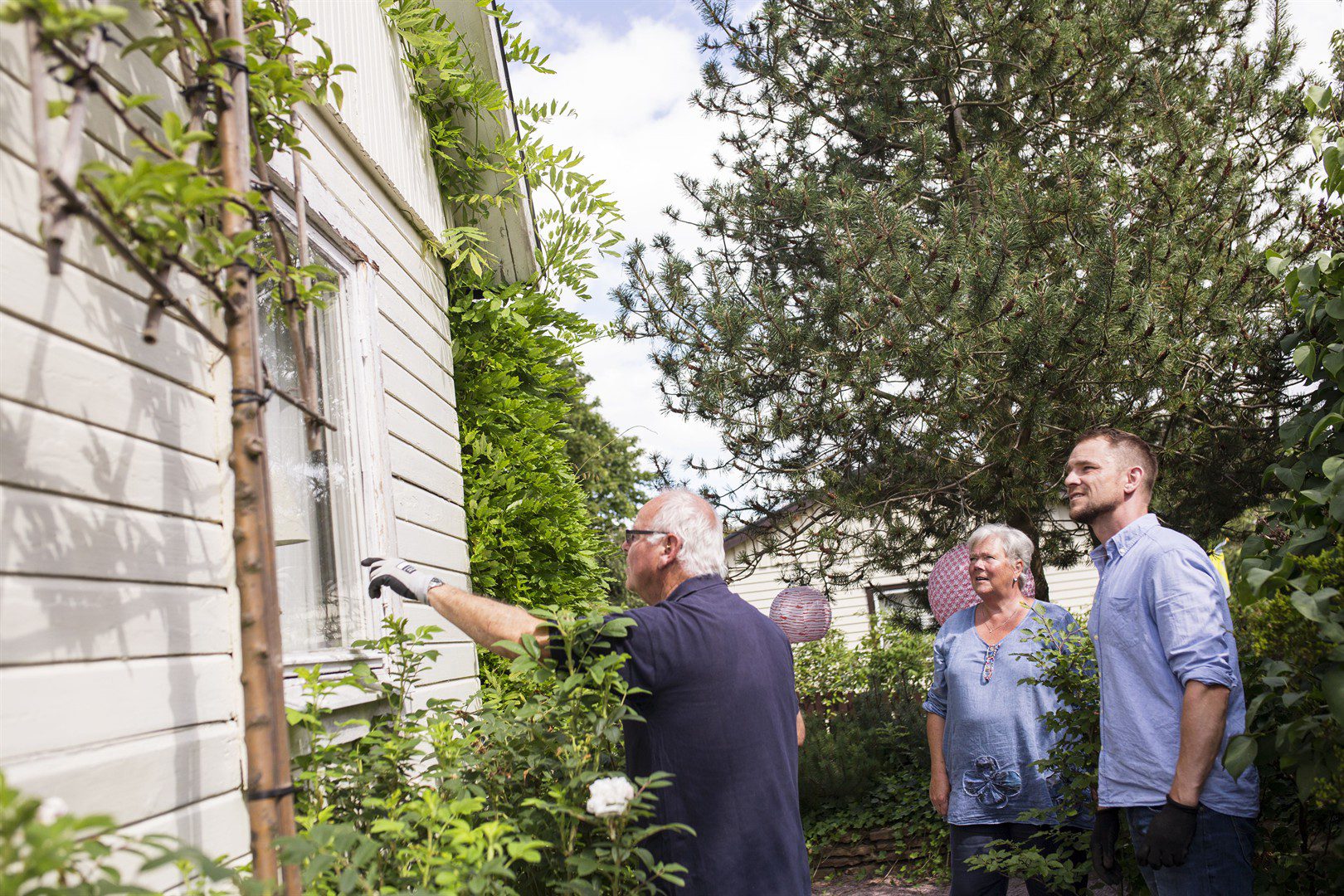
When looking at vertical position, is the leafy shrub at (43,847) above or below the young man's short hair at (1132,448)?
below

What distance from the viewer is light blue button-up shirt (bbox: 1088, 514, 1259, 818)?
2.76 metres

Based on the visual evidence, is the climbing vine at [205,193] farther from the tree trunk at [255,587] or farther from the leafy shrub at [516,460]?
the leafy shrub at [516,460]

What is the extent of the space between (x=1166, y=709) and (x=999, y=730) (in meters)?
1.29

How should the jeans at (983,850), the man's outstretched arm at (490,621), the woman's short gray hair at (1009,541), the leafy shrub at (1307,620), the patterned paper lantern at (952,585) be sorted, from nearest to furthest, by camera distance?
the leafy shrub at (1307,620) → the man's outstretched arm at (490,621) → the jeans at (983,850) → the woman's short gray hair at (1009,541) → the patterned paper lantern at (952,585)

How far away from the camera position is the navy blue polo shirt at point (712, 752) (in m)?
2.56

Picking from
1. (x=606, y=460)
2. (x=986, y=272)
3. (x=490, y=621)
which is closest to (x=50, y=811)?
(x=490, y=621)

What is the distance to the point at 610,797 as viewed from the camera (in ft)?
6.75

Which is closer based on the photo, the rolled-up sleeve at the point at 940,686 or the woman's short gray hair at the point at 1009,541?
the woman's short gray hair at the point at 1009,541

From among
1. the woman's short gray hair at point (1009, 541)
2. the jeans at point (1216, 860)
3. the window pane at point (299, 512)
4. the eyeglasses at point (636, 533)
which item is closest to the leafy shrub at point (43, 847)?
the window pane at point (299, 512)

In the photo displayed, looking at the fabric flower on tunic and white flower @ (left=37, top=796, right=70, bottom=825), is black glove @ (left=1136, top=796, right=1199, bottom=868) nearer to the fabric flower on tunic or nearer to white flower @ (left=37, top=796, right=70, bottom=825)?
the fabric flower on tunic

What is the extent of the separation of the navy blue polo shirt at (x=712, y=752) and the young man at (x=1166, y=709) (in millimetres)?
995

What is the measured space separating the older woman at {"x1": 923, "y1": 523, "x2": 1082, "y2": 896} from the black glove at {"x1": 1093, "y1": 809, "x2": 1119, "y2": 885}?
1.70 feet

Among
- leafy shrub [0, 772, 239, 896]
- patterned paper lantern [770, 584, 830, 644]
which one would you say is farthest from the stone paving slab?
leafy shrub [0, 772, 239, 896]

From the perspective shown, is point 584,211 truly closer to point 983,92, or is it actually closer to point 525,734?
point 525,734
